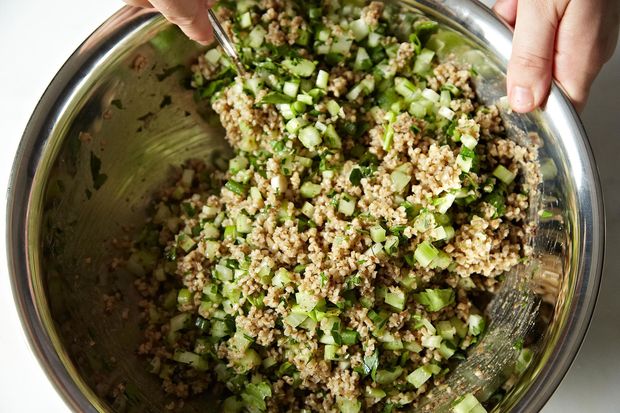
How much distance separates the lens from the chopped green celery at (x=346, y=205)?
7.65 feet

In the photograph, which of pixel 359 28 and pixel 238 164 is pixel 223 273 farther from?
pixel 359 28

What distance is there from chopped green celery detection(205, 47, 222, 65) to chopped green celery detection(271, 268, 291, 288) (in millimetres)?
871

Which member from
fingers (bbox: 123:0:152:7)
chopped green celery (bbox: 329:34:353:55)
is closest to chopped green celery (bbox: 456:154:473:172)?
chopped green celery (bbox: 329:34:353:55)

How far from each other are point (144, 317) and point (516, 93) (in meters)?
1.57

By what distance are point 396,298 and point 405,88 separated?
78 cm

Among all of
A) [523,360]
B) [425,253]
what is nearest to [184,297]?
[425,253]

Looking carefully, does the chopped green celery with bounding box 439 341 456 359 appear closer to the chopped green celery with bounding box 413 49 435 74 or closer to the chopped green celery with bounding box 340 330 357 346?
the chopped green celery with bounding box 340 330 357 346

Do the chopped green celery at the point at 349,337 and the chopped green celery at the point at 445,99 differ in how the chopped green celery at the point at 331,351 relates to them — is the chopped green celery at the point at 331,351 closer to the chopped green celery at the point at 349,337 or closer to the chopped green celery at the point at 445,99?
the chopped green celery at the point at 349,337

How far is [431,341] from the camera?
231cm

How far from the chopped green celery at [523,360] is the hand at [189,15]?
4.91 feet

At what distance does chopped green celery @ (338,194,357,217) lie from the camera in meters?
2.33

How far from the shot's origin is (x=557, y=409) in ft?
8.31

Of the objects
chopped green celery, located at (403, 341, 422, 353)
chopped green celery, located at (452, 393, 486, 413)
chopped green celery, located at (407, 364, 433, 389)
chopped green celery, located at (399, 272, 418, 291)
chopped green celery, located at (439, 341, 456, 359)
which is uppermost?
chopped green celery, located at (399, 272, 418, 291)

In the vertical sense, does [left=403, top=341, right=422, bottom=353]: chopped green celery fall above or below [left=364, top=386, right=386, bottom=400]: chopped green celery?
above
